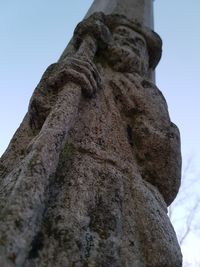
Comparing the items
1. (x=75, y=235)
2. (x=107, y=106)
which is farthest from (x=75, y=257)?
(x=107, y=106)

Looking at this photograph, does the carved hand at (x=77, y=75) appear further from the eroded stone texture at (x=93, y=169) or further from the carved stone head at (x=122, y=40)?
the carved stone head at (x=122, y=40)

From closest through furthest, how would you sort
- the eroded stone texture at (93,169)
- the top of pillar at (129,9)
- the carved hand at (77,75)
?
1. the eroded stone texture at (93,169)
2. the carved hand at (77,75)
3. the top of pillar at (129,9)

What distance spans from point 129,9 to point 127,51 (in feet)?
6.06

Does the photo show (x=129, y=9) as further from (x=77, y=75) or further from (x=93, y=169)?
(x=93, y=169)

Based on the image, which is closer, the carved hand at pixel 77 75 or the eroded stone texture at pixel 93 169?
the eroded stone texture at pixel 93 169

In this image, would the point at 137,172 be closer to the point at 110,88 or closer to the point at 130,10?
the point at 110,88

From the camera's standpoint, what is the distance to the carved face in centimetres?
378

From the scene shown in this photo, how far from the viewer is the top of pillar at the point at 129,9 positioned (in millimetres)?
5236

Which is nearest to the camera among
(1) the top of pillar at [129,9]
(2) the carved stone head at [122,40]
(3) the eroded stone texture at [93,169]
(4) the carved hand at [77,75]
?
(3) the eroded stone texture at [93,169]

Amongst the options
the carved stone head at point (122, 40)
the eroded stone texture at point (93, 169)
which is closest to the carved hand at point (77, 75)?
the eroded stone texture at point (93, 169)

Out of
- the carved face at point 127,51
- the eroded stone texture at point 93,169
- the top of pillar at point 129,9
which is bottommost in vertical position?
the eroded stone texture at point 93,169

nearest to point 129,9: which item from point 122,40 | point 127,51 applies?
point 122,40

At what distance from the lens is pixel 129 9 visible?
5.43 metres

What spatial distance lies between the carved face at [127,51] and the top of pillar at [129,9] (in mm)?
987
